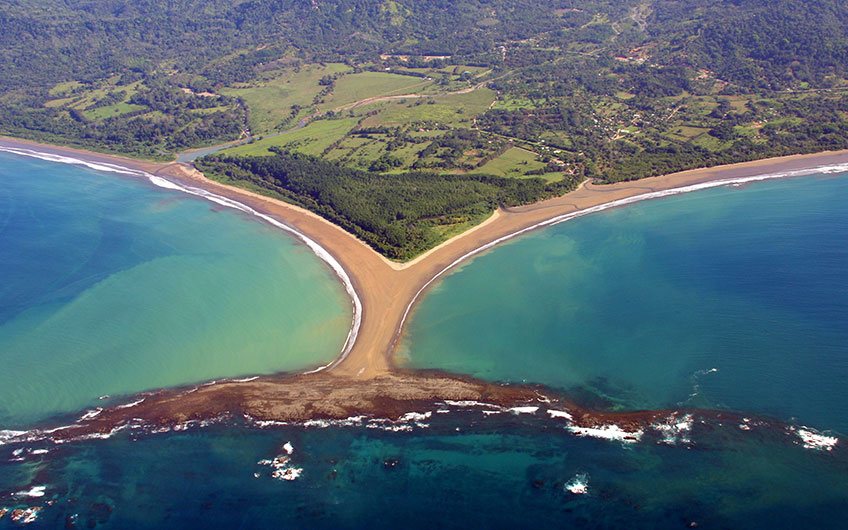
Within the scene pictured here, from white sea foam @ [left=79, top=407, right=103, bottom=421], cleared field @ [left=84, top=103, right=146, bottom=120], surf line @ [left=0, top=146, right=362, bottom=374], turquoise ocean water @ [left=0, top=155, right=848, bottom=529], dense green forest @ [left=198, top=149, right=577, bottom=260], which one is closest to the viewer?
turquoise ocean water @ [left=0, top=155, right=848, bottom=529]

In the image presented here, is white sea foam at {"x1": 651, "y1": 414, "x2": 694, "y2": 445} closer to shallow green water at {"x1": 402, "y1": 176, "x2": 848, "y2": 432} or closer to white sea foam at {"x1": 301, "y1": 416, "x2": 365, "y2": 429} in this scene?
shallow green water at {"x1": 402, "y1": 176, "x2": 848, "y2": 432}

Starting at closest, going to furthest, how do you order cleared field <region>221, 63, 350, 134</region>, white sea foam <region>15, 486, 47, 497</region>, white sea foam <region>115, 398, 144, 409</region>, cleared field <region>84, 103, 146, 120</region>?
1. white sea foam <region>15, 486, 47, 497</region>
2. white sea foam <region>115, 398, 144, 409</region>
3. cleared field <region>221, 63, 350, 134</region>
4. cleared field <region>84, 103, 146, 120</region>

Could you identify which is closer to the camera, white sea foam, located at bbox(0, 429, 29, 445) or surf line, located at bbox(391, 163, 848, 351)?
white sea foam, located at bbox(0, 429, 29, 445)

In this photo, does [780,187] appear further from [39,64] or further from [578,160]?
[39,64]

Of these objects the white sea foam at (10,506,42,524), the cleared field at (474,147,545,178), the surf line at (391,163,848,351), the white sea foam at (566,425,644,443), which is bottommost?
the white sea foam at (10,506,42,524)

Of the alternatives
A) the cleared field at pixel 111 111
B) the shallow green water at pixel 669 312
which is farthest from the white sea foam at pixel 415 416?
the cleared field at pixel 111 111

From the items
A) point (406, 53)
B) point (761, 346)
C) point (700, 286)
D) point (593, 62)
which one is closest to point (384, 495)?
point (761, 346)

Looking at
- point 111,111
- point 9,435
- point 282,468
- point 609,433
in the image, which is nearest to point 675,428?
point 609,433

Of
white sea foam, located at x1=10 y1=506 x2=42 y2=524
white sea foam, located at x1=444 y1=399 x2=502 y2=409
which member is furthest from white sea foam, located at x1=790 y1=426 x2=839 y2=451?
white sea foam, located at x1=10 y1=506 x2=42 y2=524
